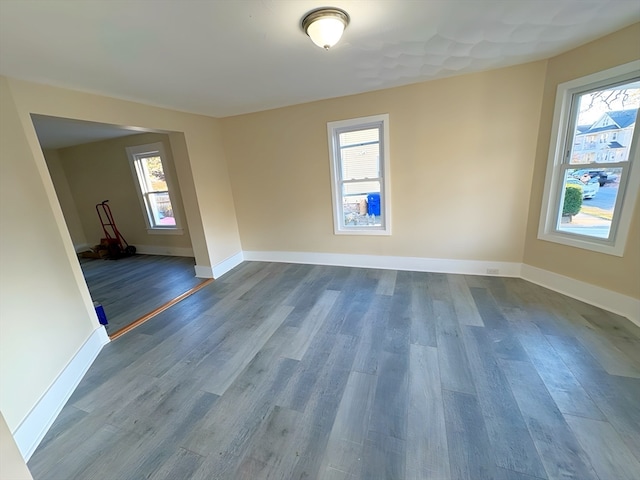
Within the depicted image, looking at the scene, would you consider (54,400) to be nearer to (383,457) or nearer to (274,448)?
(274,448)

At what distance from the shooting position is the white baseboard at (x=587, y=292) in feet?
7.73

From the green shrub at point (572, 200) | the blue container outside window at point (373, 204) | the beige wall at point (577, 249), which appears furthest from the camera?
the blue container outside window at point (373, 204)

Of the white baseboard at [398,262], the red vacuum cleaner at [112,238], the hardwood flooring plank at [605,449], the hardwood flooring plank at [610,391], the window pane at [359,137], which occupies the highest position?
the window pane at [359,137]

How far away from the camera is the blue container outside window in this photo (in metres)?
3.78

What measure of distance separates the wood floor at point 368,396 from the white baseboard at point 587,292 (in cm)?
10

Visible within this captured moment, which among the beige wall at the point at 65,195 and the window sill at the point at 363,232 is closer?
the window sill at the point at 363,232

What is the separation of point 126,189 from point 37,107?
368 cm

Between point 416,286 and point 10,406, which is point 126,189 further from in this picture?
point 416,286

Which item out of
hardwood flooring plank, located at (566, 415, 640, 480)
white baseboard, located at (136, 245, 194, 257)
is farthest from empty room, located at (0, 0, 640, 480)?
white baseboard, located at (136, 245, 194, 257)

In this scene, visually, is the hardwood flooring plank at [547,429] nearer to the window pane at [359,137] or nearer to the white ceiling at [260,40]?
the white ceiling at [260,40]

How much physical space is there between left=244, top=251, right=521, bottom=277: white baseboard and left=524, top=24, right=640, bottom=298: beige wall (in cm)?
32

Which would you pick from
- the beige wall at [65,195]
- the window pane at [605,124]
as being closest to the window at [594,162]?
the window pane at [605,124]

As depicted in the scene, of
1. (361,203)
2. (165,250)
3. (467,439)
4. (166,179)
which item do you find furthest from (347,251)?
(165,250)

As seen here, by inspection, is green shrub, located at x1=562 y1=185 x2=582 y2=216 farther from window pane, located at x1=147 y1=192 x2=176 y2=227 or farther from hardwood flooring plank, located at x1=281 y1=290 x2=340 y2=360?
window pane, located at x1=147 y1=192 x2=176 y2=227
